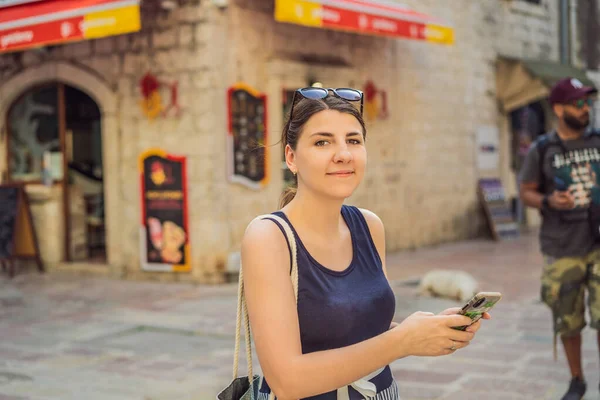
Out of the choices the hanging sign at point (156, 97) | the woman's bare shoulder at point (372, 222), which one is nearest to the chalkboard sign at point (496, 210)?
the hanging sign at point (156, 97)

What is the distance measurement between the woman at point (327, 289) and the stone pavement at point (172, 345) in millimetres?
2864

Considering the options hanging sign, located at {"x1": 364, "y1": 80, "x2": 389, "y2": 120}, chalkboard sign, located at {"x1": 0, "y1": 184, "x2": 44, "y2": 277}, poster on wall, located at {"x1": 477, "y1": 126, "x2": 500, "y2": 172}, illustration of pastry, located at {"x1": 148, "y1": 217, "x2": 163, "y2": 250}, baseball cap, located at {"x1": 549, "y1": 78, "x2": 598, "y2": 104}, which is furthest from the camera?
poster on wall, located at {"x1": 477, "y1": 126, "x2": 500, "y2": 172}

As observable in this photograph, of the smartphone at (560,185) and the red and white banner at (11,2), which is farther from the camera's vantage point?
the red and white banner at (11,2)

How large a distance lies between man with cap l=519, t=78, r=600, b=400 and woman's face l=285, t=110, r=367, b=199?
2808 mm

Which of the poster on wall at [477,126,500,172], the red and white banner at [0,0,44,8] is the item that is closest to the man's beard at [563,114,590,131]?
the red and white banner at [0,0,44,8]

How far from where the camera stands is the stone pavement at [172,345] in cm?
510

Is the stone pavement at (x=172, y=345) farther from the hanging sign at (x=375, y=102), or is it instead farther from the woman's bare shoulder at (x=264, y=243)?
the woman's bare shoulder at (x=264, y=243)

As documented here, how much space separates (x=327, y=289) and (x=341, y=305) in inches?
2.1

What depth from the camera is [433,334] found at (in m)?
1.89

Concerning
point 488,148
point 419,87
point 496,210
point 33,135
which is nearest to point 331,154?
point 33,135

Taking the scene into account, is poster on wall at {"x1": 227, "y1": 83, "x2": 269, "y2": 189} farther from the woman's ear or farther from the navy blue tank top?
the navy blue tank top

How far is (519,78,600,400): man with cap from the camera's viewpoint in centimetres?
464

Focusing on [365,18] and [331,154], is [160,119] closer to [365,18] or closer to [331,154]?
[365,18]

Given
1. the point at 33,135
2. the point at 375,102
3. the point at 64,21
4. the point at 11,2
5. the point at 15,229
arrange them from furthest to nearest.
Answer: the point at 375,102 < the point at 33,135 < the point at 15,229 < the point at 11,2 < the point at 64,21
